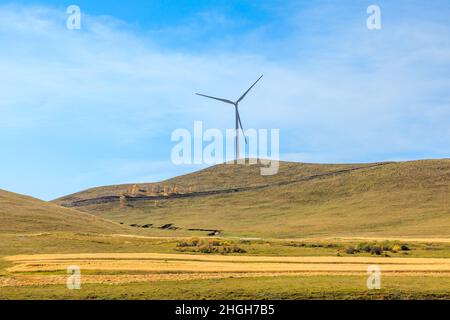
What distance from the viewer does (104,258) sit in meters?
54.1

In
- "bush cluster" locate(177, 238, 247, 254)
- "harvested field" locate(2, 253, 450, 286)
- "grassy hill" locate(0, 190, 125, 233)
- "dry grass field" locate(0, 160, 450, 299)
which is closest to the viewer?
"dry grass field" locate(0, 160, 450, 299)

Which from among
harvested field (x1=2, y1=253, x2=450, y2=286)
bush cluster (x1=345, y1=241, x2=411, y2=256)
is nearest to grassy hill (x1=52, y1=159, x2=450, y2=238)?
bush cluster (x1=345, y1=241, x2=411, y2=256)

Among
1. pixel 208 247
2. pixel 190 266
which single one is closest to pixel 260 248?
pixel 208 247

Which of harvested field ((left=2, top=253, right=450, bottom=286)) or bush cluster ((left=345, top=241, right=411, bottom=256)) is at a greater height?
bush cluster ((left=345, top=241, right=411, bottom=256))

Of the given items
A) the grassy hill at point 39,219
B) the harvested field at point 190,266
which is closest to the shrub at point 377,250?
the harvested field at point 190,266

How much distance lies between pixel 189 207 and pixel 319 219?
5214 centimetres

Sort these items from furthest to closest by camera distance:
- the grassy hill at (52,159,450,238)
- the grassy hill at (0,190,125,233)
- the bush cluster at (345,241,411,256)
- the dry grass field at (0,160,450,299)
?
the grassy hill at (52,159,450,238) → the grassy hill at (0,190,125,233) → the bush cluster at (345,241,411,256) → the dry grass field at (0,160,450,299)

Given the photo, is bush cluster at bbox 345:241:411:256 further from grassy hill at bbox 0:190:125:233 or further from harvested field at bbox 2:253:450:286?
grassy hill at bbox 0:190:125:233

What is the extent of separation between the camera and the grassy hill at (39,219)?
99.8 metres

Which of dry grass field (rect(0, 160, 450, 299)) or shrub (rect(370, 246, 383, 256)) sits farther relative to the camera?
shrub (rect(370, 246, 383, 256))

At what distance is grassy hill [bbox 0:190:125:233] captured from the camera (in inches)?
3930

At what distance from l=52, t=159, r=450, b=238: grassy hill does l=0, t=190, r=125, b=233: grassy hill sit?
22.1 m

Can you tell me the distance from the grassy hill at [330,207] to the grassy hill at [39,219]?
22144 mm
